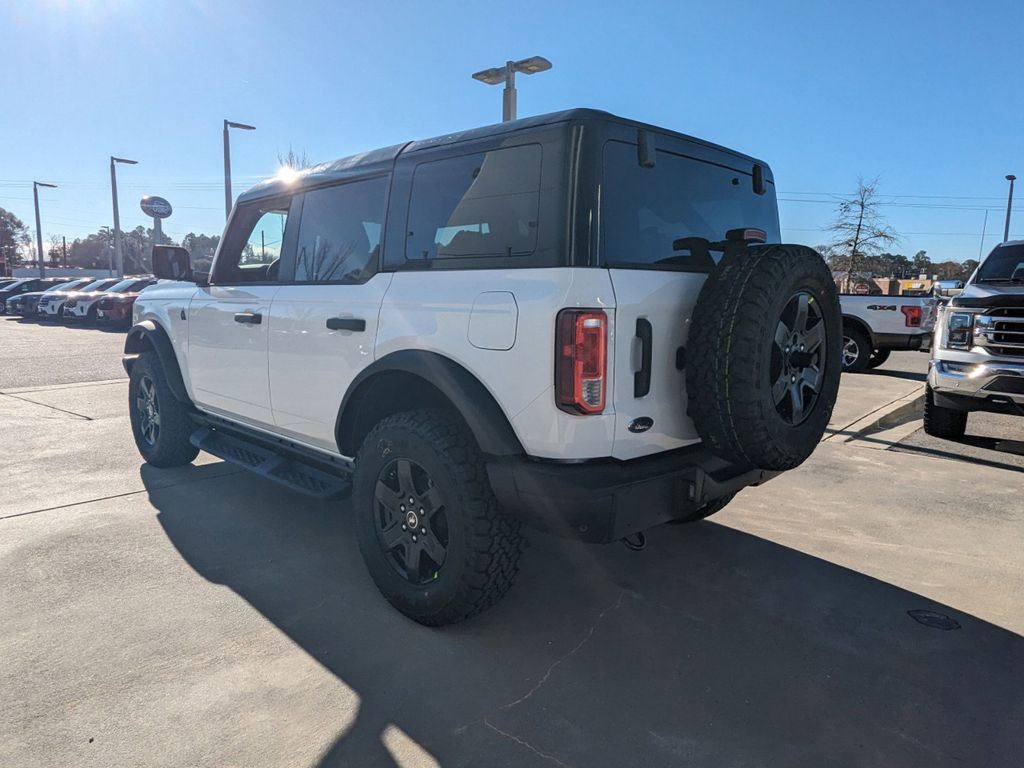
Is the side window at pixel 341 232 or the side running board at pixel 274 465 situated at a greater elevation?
the side window at pixel 341 232

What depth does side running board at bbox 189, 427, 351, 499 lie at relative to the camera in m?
3.53

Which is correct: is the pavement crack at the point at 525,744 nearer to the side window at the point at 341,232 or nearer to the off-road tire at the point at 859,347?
the side window at the point at 341,232

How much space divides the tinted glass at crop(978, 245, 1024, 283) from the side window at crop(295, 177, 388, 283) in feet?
19.4

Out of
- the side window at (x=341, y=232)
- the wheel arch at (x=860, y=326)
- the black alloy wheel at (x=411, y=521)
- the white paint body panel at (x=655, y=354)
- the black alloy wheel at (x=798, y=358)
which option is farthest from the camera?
the wheel arch at (x=860, y=326)

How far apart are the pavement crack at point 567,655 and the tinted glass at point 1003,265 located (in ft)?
17.9

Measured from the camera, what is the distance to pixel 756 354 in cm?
→ 242

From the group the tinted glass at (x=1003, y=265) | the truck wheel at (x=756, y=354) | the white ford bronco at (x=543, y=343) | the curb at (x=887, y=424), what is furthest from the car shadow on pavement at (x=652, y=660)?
the tinted glass at (x=1003, y=265)

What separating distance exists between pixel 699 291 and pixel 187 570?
277 centimetres

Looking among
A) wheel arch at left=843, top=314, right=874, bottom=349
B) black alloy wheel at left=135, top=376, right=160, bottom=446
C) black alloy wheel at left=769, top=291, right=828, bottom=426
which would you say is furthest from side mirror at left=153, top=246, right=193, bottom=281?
wheel arch at left=843, top=314, right=874, bottom=349

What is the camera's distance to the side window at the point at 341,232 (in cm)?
327

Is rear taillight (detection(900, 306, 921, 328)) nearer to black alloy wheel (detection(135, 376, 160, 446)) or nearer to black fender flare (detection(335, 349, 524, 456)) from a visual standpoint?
black fender flare (detection(335, 349, 524, 456))

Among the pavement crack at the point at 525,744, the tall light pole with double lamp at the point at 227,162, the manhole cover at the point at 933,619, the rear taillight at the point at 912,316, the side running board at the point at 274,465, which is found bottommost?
the pavement crack at the point at 525,744

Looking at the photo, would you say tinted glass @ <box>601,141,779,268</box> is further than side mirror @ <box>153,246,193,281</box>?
No

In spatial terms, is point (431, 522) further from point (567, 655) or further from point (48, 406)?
point (48, 406)
